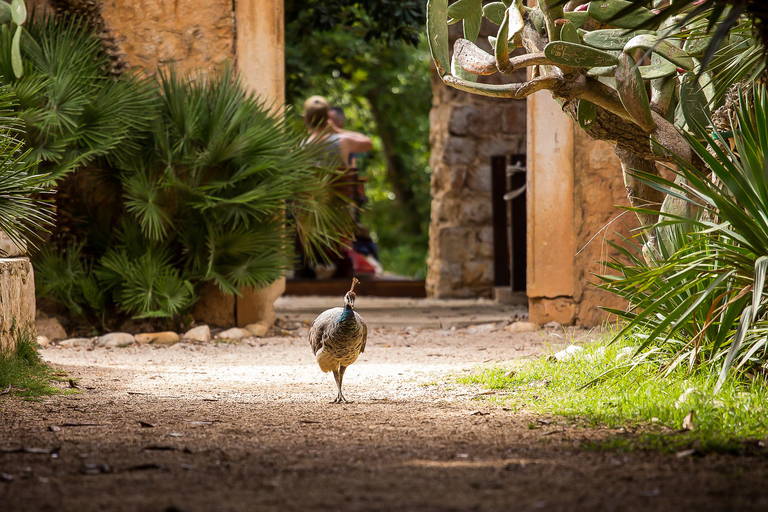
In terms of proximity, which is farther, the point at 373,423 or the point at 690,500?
the point at 373,423

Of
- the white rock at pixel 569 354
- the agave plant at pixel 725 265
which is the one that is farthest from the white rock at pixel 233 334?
the agave plant at pixel 725 265

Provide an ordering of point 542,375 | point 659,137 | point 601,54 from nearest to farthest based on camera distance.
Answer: point 601,54 < point 659,137 < point 542,375

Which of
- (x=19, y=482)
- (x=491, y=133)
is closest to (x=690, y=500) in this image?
(x=19, y=482)

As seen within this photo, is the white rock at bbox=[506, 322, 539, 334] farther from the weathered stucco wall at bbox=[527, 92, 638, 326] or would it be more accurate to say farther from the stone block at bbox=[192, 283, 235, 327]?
the stone block at bbox=[192, 283, 235, 327]

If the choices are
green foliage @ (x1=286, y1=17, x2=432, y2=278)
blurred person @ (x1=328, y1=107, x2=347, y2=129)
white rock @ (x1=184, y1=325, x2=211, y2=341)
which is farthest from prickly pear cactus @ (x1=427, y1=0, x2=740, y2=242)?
green foliage @ (x1=286, y1=17, x2=432, y2=278)

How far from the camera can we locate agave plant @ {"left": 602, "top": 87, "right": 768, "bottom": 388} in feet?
10.3

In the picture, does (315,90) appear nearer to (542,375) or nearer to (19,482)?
(542,375)

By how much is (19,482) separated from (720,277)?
249 centimetres

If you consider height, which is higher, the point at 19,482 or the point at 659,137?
the point at 659,137

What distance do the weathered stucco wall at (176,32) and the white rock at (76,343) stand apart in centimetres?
215

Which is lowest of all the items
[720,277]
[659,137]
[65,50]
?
[720,277]

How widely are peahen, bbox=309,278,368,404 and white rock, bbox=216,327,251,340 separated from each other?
2.38 metres

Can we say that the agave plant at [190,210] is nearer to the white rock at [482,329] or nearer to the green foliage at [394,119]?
the white rock at [482,329]

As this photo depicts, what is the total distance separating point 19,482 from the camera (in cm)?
235
